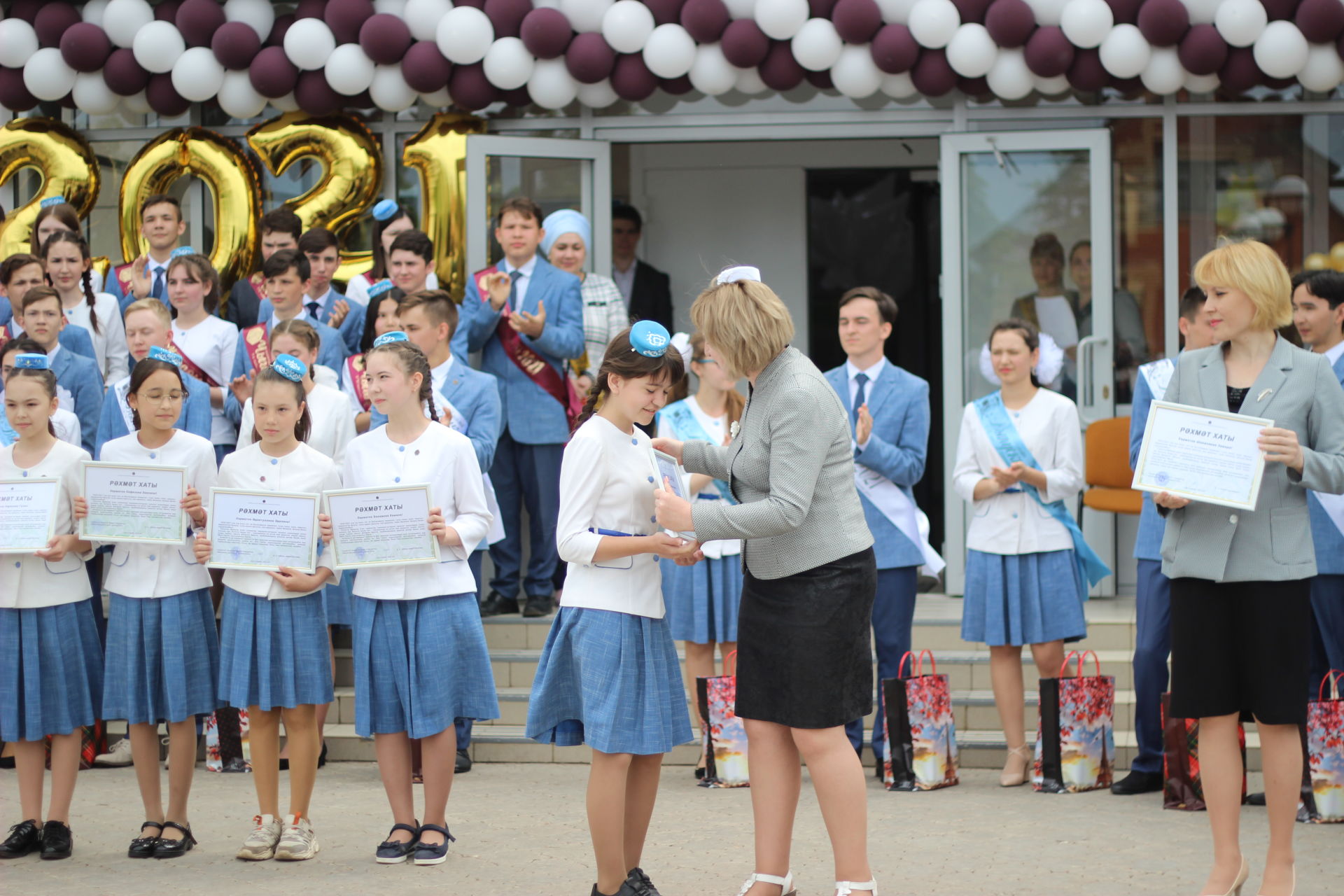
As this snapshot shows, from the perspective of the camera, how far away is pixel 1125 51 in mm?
7168

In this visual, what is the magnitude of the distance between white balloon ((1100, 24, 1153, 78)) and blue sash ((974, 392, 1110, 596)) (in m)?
2.24

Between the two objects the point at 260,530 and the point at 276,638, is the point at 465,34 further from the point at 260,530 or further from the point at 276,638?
the point at 276,638

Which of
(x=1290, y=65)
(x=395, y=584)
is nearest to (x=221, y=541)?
(x=395, y=584)

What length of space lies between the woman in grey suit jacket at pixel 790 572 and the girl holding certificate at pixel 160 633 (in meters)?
1.78

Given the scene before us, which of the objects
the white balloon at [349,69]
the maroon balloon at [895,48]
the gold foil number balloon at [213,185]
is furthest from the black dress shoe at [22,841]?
the maroon balloon at [895,48]

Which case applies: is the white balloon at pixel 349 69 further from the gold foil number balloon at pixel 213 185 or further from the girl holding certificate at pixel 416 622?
the girl holding certificate at pixel 416 622

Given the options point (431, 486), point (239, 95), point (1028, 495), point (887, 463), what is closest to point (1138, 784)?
point (1028, 495)

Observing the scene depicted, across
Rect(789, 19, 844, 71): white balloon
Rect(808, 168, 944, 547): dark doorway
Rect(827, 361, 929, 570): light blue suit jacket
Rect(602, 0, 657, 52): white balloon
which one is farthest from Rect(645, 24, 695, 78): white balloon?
Rect(808, 168, 944, 547): dark doorway

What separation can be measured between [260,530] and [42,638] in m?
0.85

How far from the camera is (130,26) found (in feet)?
26.0

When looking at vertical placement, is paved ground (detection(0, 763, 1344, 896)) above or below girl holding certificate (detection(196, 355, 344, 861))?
below

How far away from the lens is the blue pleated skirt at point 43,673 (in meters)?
4.75

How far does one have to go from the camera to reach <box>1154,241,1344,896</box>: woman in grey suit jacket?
4020 mm

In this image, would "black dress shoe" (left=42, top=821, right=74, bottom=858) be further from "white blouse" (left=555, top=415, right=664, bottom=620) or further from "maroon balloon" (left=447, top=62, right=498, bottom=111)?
"maroon balloon" (left=447, top=62, right=498, bottom=111)
